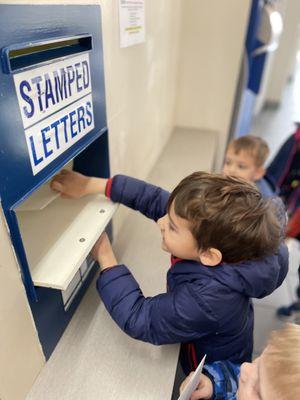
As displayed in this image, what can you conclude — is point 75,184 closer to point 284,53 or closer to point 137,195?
point 137,195

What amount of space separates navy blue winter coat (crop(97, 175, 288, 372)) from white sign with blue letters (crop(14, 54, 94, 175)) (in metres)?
0.28

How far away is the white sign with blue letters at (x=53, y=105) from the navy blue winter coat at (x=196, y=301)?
0.28 meters

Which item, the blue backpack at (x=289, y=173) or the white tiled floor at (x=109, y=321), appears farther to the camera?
the blue backpack at (x=289, y=173)

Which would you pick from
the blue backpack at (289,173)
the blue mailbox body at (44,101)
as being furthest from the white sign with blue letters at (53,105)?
the blue backpack at (289,173)

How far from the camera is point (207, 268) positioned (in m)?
0.63

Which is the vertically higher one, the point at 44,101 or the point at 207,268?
the point at 44,101

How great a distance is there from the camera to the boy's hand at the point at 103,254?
712 mm

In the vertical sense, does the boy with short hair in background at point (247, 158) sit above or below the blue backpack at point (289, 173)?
above

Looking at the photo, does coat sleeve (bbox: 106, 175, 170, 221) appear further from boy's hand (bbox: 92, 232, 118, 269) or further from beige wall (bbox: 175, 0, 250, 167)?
beige wall (bbox: 175, 0, 250, 167)

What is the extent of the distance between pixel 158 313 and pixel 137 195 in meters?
0.31

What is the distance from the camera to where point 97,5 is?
0.68m

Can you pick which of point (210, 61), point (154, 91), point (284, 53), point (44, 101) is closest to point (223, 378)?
point (44, 101)

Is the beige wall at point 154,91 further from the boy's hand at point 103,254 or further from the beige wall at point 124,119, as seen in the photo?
the boy's hand at point 103,254

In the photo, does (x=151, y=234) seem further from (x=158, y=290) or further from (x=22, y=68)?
(x=22, y=68)
